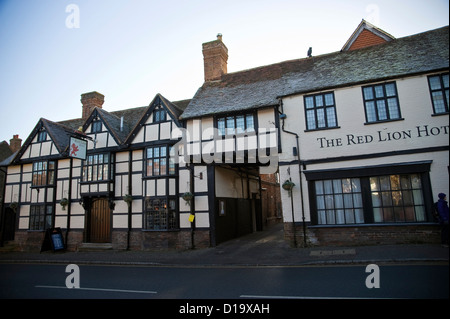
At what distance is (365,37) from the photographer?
51.4 ft

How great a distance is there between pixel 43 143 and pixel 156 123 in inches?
359

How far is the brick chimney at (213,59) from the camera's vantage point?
18.8 metres

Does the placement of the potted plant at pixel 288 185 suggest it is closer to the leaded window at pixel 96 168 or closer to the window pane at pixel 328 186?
the window pane at pixel 328 186

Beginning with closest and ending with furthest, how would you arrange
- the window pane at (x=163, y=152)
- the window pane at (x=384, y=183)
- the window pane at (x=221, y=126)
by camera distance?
1. the window pane at (x=384, y=183)
2. the window pane at (x=221, y=126)
3. the window pane at (x=163, y=152)

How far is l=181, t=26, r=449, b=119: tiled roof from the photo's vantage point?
12312mm

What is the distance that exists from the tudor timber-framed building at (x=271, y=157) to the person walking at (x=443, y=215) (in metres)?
0.62

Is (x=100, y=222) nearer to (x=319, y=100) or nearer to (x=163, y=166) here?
(x=163, y=166)

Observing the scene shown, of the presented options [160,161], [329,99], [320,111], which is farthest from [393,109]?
[160,161]

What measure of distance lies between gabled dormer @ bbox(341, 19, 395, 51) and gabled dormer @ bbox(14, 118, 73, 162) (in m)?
18.3

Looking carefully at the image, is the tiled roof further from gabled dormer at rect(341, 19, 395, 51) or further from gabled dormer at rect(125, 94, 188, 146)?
gabled dormer at rect(125, 94, 188, 146)

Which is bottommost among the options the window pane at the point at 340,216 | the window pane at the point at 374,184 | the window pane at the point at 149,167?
the window pane at the point at 340,216

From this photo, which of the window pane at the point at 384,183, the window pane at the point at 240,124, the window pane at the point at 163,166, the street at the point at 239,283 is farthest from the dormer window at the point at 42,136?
the window pane at the point at 384,183

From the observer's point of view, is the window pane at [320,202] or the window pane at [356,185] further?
the window pane at [320,202]
